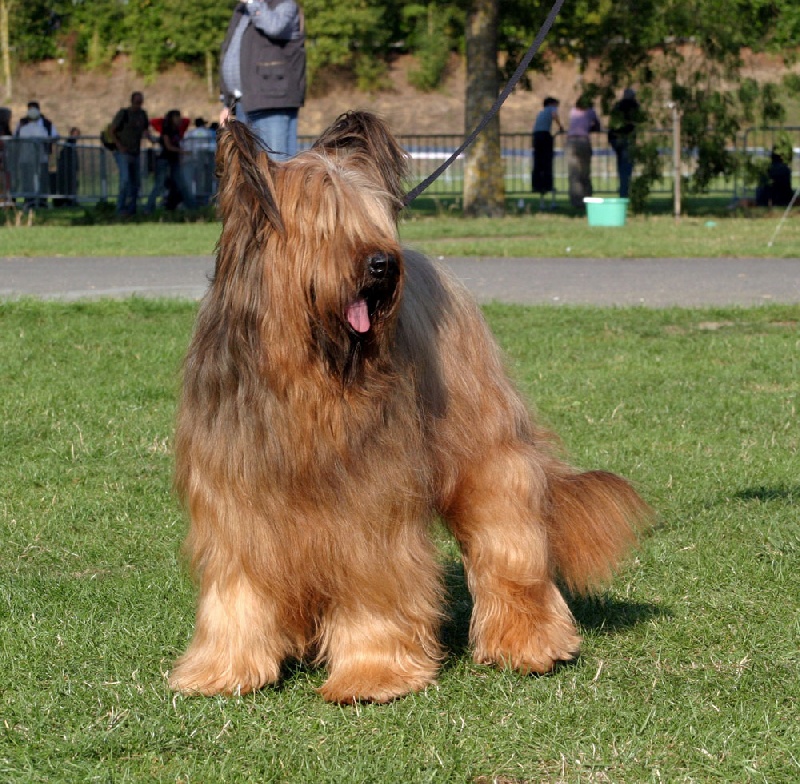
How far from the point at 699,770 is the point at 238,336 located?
165 cm

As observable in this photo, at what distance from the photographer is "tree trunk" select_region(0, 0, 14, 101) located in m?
51.7

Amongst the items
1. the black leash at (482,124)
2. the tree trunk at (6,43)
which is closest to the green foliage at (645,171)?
the black leash at (482,124)

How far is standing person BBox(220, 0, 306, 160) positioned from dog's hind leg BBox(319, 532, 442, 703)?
7.37 meters

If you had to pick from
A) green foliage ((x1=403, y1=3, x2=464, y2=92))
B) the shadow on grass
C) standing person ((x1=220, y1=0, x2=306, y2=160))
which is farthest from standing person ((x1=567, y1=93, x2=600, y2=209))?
green foliage ((x1=403, y1=3, x2=464, y2=92))

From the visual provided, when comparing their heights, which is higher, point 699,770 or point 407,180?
point 407,180

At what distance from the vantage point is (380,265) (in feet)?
11.0

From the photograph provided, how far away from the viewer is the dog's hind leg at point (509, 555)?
4.07m

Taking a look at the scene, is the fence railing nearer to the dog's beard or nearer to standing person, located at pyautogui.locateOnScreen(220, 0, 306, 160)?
standing person, located at pyautogui.locateOnScreen(220, 0, 306, 160)

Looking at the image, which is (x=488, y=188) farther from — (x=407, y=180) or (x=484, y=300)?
(x=407, y=180)

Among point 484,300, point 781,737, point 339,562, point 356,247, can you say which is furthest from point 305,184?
point 484,300

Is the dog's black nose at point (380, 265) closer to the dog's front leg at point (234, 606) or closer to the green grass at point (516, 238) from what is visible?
the dog's front leg at point (234, 606)

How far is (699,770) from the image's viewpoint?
11.3 feet

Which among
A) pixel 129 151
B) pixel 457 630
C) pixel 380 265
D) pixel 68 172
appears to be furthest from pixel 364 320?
pixel 68 172

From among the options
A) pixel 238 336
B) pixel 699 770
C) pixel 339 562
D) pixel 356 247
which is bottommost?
pixel 699 770
